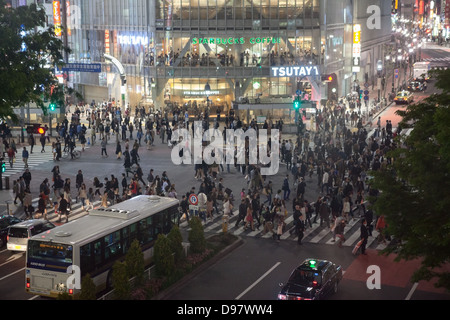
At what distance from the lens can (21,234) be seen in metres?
26.3

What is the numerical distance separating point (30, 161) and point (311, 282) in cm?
2897

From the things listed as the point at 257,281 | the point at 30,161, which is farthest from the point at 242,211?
the point at 30,161

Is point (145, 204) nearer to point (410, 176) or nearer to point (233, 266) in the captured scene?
point (233, 266)

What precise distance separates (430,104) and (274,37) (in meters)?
48.5

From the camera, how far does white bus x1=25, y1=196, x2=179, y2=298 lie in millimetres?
20844

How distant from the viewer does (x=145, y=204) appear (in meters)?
25.4

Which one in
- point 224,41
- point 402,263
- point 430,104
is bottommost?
point 402,263

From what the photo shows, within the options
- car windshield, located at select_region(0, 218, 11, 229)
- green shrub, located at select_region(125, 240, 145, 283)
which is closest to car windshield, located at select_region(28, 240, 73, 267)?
green shrub, located at select_region(125, 240, 145, 283)

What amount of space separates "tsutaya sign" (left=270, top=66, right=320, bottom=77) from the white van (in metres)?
41.7

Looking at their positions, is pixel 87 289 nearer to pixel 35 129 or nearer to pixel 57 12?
pixel 35 129

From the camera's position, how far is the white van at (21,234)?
85.9ft

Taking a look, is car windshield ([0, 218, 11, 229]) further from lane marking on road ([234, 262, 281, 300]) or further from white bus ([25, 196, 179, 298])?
lane marking on road ([234, 262, 281, 300])

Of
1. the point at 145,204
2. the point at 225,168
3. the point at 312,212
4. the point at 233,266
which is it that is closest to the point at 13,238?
the point at 145,204

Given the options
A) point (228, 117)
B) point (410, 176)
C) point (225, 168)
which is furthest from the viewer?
point (228, 117)
